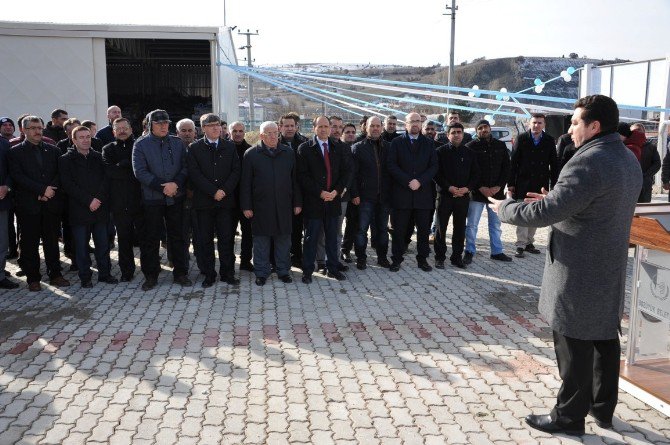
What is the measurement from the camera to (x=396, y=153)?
721cm

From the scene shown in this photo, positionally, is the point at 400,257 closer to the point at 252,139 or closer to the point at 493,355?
the point at 493,355

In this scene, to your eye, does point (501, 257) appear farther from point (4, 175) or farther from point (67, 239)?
point (4, 175)

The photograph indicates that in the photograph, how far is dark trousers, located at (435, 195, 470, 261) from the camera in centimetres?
748

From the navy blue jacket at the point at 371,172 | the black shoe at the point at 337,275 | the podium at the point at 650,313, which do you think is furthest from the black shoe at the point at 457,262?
the podium at the point at 650,313

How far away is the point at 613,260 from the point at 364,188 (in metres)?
4.38

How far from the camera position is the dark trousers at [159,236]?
21.2 feet

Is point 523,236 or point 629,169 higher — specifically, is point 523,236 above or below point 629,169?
below

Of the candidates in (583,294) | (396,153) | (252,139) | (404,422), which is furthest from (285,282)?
(252,139)

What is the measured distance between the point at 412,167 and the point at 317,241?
1.49 metres

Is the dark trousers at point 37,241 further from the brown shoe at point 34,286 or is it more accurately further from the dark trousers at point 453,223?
the dark trousers at point 453,223

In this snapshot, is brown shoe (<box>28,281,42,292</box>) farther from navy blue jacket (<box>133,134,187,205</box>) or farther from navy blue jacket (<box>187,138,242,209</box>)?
navy blue jacket (<box>187,138,242,209</box>)

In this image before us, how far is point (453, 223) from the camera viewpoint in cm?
752

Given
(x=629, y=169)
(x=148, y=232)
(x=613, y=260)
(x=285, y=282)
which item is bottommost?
(x=285, y=282)

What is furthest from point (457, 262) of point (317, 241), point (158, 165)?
point (158, 165)
